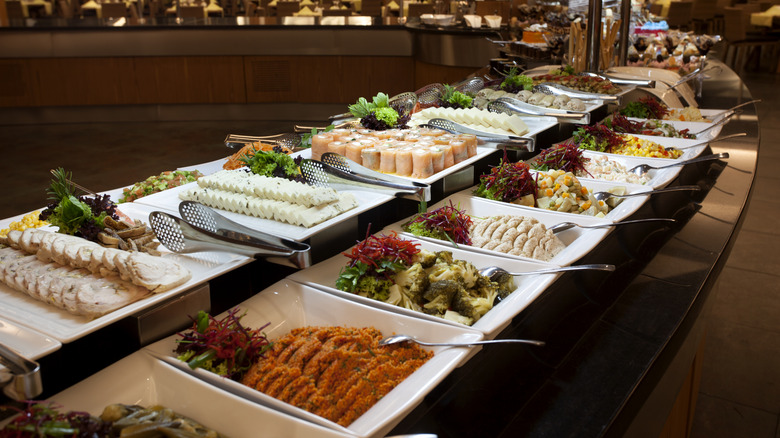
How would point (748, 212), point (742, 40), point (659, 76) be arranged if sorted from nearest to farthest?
point (659, 76)
point (748, 212)
point (742, 40)

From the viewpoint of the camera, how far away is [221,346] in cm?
126

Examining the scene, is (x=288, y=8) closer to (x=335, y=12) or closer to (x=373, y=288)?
(x=335, y=12)

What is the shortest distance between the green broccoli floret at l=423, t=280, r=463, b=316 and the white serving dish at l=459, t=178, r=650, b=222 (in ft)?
2.03

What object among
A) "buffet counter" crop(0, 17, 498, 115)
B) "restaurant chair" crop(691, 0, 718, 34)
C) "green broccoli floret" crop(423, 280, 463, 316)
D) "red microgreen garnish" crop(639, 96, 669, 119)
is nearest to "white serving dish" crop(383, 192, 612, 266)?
"green broccoli floret" crop(423, 280, 463, 316)

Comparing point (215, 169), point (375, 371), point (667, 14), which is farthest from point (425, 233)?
point (667, 14)

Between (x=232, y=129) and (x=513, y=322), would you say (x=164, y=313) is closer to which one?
(x=513, y=322)

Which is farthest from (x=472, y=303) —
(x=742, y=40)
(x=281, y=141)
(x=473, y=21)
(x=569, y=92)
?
(x=742, y=40)

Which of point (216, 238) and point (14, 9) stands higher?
point (14, 9)

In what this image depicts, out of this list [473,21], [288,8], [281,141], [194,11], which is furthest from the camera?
[288,8]

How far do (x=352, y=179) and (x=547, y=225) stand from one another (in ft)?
2.07

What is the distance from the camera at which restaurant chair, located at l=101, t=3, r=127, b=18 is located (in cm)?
1084

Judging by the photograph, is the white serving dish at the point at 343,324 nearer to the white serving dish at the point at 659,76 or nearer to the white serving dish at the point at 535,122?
the white serving dish at the point at 535,122

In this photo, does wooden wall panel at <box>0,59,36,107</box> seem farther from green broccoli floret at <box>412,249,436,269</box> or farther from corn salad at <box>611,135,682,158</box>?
green broccoli floret at <box>412,249,436,269</box>

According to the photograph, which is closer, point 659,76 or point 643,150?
point 643,150
